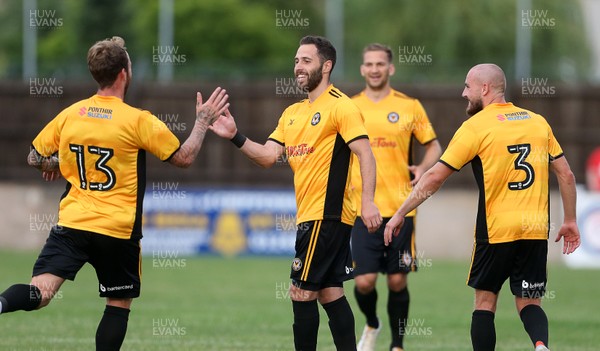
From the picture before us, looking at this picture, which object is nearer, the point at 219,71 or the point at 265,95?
the point at 265,95

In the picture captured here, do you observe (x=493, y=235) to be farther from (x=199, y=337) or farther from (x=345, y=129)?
(x=199, y=337)

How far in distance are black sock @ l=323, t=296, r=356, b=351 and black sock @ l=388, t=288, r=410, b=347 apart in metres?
2.14

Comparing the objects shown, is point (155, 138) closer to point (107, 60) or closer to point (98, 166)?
point (98, 166)

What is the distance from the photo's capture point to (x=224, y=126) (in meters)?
8.66

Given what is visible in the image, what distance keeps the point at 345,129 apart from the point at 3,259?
53.4 feet

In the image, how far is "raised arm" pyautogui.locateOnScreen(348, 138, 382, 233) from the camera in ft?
27.1

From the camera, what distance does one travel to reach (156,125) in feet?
26.3

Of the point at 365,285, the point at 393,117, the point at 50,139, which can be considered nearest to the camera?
the point at 50,139

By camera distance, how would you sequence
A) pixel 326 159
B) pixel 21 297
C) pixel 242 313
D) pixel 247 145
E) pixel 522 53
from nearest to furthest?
pixel 21 297 → pixel 326 159 → pixel 247 145 → pixel 242 313 → pixel 522 53

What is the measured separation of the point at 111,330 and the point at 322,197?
6.27 ft

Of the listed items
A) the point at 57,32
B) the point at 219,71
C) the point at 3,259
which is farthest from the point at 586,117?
the point at 57,32

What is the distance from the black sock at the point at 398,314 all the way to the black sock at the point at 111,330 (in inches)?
132

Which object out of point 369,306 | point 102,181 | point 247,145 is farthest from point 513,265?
point 102,181

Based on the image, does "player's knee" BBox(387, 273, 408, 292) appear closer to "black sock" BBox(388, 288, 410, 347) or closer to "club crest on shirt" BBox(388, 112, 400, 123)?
"black sock" BBox(388, 288, 410, 347)
